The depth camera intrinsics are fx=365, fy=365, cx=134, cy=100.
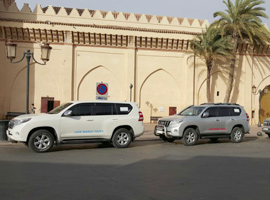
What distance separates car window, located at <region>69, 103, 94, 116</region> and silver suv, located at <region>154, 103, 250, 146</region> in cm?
376

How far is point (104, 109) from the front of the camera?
13.9 metres

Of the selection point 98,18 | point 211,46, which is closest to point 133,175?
point 211,46

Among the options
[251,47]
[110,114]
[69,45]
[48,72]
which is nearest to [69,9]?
[69,45]

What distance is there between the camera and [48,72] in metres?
27.5

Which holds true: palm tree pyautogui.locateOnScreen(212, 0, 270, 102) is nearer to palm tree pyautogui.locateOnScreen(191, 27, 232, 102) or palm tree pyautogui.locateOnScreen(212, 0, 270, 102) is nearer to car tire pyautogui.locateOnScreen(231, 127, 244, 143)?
palm tree pyautogui.locateOnScreen(191, 27, 232, 102)

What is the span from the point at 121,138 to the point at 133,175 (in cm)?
553

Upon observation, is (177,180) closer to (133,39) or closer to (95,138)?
(95,138)

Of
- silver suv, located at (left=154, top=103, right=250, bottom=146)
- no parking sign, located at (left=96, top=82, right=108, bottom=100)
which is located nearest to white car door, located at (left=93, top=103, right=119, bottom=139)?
silver suv, located at (left=154, top=103, right=250, bottom=146)

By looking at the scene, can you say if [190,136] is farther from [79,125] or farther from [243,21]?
[243,21]

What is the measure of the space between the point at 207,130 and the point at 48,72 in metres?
15.5

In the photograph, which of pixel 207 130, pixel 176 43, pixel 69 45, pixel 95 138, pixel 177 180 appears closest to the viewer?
pixel 177 180

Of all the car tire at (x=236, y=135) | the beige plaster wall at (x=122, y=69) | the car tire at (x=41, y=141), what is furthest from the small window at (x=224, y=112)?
the beige plaster wall at (x=122, y=69)

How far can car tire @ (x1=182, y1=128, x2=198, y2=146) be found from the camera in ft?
Answer: 50.4

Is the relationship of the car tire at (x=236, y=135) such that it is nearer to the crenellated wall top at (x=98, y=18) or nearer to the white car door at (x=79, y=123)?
the white car door at (x=79, y=123)
